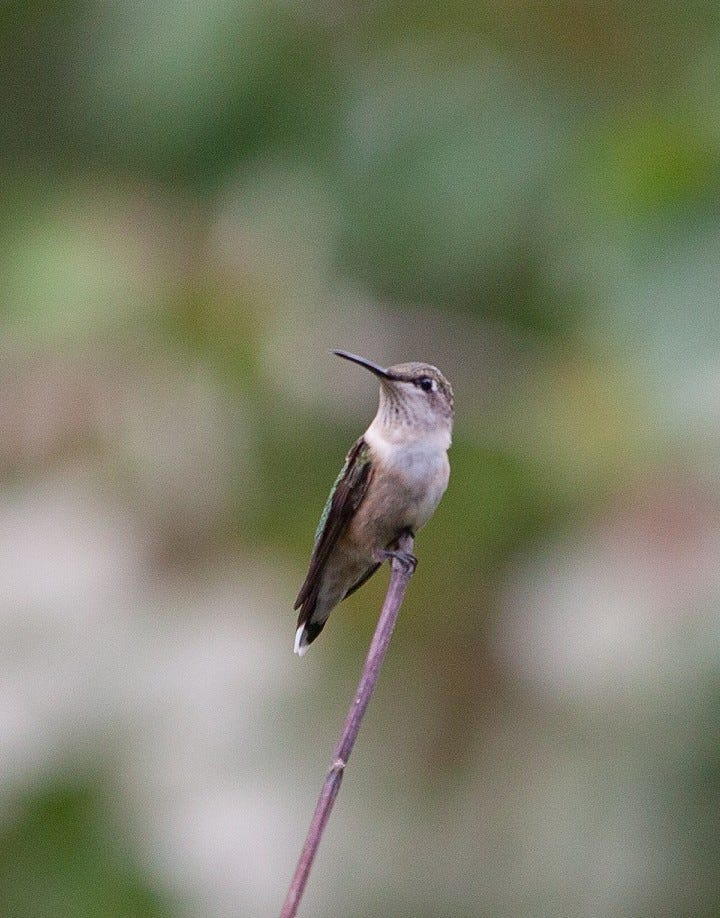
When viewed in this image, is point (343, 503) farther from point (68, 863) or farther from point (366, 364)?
point (68, 863)

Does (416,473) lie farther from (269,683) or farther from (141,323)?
(141,323)

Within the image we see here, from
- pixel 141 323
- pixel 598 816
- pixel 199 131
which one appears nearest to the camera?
pixel 598 816

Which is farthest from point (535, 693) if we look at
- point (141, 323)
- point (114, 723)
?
point (141, 323)

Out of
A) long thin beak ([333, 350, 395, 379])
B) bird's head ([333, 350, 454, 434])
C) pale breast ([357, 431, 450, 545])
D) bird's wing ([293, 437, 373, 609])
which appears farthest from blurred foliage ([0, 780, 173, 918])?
long thin beak ([333, 350, 395, 379])

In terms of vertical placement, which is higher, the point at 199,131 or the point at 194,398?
the point at 199,131

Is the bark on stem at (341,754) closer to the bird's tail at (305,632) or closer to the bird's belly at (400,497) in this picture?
the bird's belly at (400,497)

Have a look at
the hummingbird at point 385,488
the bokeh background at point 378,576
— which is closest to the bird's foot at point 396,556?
the hummingbird at point 385,488

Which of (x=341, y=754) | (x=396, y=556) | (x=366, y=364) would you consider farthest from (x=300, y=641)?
(x=341, y=754)
